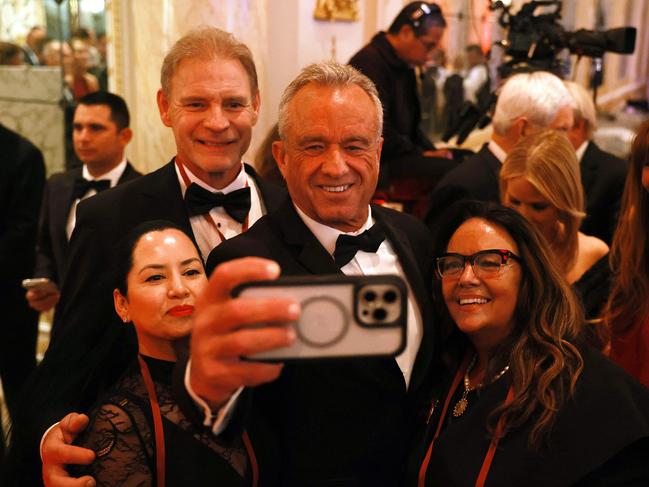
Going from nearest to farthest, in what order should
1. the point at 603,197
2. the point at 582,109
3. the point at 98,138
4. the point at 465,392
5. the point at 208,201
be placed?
1. the point at 465,392
2. the point at 208,201
3. the point at 603,197
4. the point at 98,138
5. the point at 582,109

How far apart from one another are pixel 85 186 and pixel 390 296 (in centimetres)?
314

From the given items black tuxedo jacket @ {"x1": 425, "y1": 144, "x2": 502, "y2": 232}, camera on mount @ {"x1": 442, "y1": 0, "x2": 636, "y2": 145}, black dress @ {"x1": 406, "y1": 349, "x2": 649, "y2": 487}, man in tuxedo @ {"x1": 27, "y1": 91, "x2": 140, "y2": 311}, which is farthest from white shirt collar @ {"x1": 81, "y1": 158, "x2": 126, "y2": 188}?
black dress @ {"x1": 406, "y1": 349, "x2": 649, "y2": 487}

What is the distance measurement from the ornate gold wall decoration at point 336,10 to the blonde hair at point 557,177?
276cm

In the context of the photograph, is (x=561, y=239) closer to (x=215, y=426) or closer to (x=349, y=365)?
(x=349, y=365)

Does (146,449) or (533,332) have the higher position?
(533,332)

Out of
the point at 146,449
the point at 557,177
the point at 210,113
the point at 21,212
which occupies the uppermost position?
the point at 210,113

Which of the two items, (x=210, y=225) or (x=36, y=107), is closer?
(x=210, y=225)

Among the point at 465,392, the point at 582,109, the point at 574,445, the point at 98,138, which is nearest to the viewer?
the point at 574,445

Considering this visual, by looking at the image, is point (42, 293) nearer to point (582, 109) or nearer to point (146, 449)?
point (146, 449)

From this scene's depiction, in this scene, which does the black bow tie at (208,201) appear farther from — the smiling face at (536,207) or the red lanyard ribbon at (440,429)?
the smiling face at (536,207)

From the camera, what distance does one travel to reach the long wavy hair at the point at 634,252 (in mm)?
2547

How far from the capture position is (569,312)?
6.75 feet

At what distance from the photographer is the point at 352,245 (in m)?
2.07

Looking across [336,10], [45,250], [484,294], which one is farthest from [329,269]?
[336,10]
